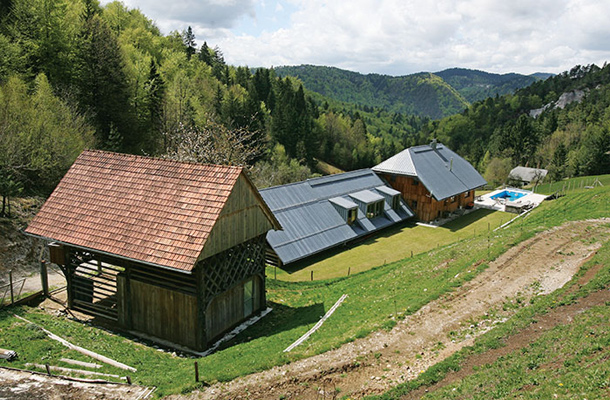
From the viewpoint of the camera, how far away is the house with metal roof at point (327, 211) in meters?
30.7

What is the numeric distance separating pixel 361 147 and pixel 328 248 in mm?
81876

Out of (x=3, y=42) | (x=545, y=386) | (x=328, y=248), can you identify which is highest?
(x=3, y=42)

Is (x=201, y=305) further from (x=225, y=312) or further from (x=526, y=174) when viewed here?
(x=526, y=174)

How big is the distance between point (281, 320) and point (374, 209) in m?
22.2

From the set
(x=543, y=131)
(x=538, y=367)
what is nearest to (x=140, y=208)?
(x=538, y=367)

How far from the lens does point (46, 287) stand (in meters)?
20.1

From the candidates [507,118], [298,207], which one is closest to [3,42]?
[298,207]

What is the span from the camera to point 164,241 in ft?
53.8

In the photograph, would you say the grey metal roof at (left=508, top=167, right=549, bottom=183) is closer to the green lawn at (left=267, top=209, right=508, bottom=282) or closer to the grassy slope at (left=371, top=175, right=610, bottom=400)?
the green lawn at (left=267, top=209, right=508, bottom=282)

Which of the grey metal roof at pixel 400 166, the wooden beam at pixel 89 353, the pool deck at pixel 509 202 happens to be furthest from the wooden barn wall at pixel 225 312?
the pool deck at pixel 509 202

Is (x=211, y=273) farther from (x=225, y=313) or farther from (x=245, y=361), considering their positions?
(x=245, y=361)

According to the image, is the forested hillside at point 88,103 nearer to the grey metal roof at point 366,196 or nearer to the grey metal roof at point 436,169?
the grey metal roof at point 366,196

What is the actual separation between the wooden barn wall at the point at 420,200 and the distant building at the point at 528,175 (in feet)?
132

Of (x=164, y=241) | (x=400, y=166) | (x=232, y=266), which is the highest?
(x=400, y=166)
